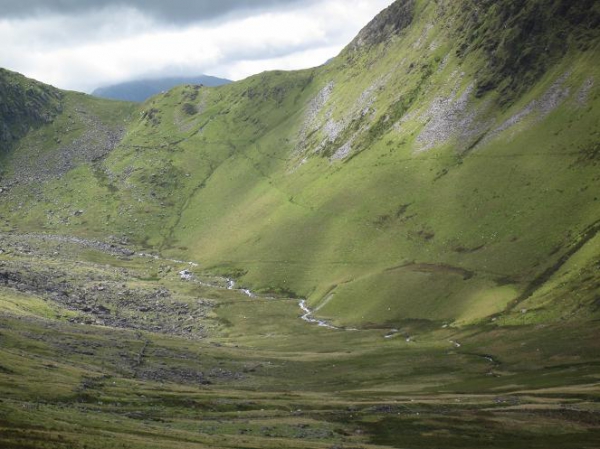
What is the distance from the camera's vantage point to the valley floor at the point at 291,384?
78062 mm

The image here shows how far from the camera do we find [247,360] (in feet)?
496

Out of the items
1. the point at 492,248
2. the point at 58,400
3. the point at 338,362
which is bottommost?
the point at 338,362

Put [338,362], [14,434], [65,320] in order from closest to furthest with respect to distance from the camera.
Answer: [14,434], [338,362], [65,320]

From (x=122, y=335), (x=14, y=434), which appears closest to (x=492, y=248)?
(x=122, y=335)

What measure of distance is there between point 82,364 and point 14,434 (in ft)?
221

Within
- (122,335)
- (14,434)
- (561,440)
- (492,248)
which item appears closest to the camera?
(14,434)

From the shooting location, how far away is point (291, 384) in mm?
130625

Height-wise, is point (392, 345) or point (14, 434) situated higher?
point (14, 434)

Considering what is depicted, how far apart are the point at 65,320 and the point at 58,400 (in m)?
89.0

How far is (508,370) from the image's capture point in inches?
5123

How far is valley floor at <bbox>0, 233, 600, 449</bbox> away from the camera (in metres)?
78.1

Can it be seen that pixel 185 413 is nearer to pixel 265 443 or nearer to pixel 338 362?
pixel 265 443

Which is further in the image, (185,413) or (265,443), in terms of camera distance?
(185,413)

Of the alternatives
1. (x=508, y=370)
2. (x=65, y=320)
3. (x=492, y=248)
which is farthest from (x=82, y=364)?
(x=492, y=248)
